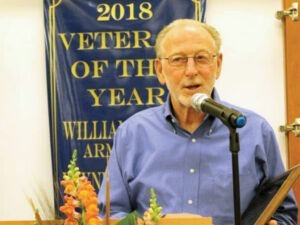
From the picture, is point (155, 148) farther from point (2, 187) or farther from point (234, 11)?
point (2, 187)

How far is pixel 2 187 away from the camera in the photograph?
7.62 feet

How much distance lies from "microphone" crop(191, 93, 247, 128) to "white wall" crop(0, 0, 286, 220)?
1.19 meters

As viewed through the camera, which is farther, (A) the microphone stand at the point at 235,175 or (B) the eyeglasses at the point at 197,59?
(B) the eyeglasses at the point at 197,59

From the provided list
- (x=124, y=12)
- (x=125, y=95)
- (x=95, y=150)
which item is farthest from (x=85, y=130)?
(x=124, y=12)

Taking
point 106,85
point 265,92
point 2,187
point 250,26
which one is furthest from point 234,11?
point 2,187

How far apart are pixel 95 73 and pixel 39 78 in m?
0.28

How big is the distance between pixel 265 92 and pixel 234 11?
0.39m

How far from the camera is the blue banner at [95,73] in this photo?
2188 millimetres

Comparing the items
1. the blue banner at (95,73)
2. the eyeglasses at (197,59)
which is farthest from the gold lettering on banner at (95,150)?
the eyeglasses at (197,59)

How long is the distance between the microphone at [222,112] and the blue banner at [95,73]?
3.80ft

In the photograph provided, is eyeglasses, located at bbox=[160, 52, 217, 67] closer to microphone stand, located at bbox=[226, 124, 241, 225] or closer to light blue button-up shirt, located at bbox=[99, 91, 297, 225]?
light blue button-up shirt, located at bbox=[99, 91, 297, 225]

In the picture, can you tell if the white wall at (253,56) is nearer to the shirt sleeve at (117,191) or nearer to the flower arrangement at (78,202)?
the shirt sleeve at (117,191)

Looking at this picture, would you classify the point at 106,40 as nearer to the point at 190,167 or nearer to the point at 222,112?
the point at 190,167

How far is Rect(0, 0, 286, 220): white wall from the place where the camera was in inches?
85.3
